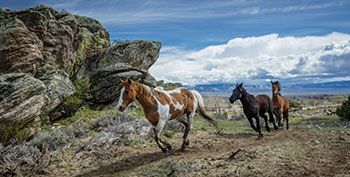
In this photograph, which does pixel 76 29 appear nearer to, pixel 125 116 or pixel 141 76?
pixel 141 76

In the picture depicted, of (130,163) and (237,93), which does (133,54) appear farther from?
(130,163)

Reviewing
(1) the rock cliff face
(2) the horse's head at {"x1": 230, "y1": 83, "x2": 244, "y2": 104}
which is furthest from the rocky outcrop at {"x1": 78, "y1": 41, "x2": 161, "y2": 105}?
(2) the horse's head at {"x1": 230, "y1": 83, "x2": 244, "y2": 104}

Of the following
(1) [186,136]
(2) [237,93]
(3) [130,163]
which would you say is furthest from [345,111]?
(3) [130,163]

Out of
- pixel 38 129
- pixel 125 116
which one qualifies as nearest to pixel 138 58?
pixel 125 116

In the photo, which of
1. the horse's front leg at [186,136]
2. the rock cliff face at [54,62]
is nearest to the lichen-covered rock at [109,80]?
the rock cliff face at [54,62]

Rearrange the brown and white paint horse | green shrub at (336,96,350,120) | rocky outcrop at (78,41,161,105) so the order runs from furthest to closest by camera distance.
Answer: green shrub at (336,96,350,120) < rocky outcrop at (78,41,161,105) < the brown and white paint horse

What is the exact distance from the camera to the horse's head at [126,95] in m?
11.4

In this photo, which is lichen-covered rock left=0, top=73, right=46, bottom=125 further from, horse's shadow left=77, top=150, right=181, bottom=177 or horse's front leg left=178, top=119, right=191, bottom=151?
horse's front leg left=178, top=119, right=191, bottom=151

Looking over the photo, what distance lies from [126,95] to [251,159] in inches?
165

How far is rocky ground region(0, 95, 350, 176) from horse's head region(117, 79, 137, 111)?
199cm

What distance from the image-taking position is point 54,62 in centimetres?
2367

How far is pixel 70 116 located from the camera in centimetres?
2019

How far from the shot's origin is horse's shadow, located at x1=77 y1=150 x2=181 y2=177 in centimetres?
1173

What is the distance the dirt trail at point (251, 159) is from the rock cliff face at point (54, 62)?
5176 mm
